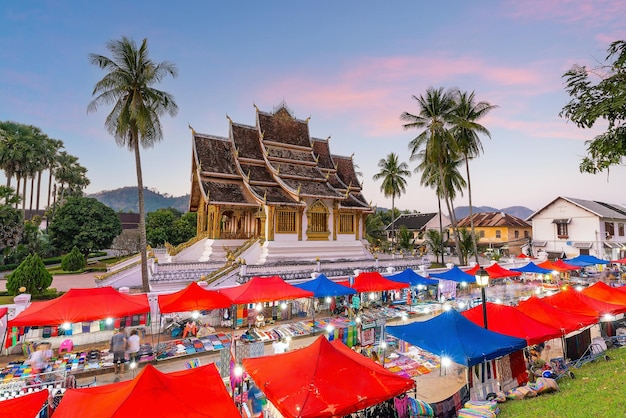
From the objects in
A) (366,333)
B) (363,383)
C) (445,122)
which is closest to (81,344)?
(366,333)

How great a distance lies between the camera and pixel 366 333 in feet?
35.2

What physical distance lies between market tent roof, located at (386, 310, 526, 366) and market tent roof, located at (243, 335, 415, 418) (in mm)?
2355

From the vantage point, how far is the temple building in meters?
24.6

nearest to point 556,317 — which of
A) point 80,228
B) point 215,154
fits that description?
point 215,154

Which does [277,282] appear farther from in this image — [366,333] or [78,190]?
[78,190]

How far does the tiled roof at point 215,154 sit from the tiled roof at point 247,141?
1.08 m

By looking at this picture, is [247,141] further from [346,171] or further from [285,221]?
[346,171]

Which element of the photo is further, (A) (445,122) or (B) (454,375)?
(A) (445,122)

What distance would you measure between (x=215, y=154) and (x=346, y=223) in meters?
12.3

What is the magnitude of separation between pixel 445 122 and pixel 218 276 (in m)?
23.3

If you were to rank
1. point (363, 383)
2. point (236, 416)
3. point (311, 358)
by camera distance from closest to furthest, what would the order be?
point (236, 416)
point (363, 383)
point (311, 358)

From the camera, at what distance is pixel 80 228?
38.8m

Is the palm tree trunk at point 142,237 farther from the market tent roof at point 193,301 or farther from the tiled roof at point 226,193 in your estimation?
the market tent roof at point 193,301

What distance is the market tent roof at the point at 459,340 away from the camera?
25.5 ft
